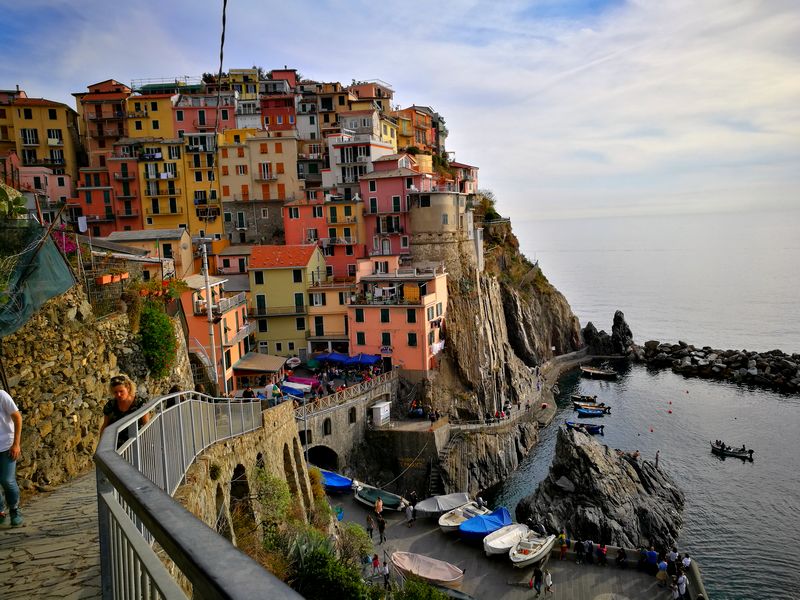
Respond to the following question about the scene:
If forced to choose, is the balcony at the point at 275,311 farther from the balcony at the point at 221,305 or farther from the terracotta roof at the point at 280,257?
the balcony at the point at 221,305

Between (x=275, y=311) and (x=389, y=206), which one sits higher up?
(x=389, y=206)

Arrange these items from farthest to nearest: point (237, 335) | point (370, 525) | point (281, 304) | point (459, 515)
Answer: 1. point (281, 304)
2. point (237, 335)
3. point (459, 515)
4. point (370, 525)

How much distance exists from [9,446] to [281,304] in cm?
4250

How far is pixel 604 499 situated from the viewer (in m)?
34.3

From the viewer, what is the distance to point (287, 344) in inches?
1949

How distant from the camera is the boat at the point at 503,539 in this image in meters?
27.8

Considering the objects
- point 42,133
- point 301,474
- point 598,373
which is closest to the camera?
point 301,474

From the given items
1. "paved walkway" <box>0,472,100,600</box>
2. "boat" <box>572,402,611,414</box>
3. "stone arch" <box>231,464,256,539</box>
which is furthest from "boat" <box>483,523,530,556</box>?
"boat" <box>572,402,611,414</box>

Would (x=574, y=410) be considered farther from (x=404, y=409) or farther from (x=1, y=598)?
(x=1, y=598)

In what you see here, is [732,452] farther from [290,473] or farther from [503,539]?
[290,473]

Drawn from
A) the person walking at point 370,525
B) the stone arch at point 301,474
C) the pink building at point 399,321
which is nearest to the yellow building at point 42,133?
the pink building at point 399,321

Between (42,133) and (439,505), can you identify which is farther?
(42,133)

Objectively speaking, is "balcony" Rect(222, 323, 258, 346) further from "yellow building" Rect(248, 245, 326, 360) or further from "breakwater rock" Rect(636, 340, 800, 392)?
"breakwater rock" Rect(636, 340, 800, 392)

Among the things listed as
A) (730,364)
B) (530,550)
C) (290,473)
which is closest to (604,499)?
(530,550)
